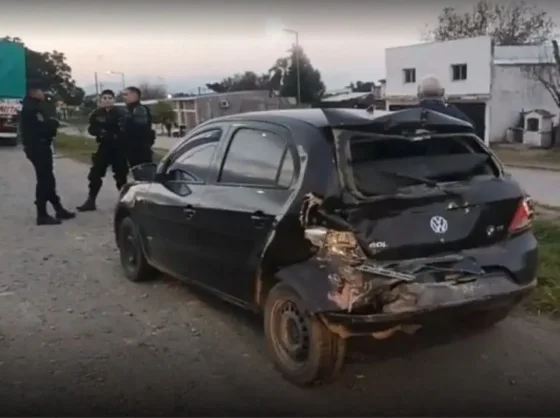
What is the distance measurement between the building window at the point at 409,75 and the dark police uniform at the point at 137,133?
1291 inches

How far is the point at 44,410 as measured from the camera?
3.51 meters

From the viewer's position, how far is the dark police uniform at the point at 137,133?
28.0ft

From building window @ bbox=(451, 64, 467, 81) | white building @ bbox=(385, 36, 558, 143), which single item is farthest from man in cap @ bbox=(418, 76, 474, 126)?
building window @ bbox=(451, 64, 467, 81)

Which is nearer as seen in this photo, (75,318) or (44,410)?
(44,410)

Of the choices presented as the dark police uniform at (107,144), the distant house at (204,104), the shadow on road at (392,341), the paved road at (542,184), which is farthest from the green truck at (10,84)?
the shadow on road at (392,341)

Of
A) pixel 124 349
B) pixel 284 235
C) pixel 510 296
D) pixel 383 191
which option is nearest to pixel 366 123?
pixel 383 191

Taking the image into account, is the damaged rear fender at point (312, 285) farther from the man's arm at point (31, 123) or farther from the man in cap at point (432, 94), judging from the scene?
the man's arm at point (31, 123)

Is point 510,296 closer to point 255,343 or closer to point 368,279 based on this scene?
point 368,279

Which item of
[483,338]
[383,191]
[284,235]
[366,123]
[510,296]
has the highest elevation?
[366,123]

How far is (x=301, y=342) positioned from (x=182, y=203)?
1653 millimetres

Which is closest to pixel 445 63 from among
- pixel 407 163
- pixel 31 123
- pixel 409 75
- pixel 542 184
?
pixel 409 75

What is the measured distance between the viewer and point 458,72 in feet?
119

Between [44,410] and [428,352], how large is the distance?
233cm

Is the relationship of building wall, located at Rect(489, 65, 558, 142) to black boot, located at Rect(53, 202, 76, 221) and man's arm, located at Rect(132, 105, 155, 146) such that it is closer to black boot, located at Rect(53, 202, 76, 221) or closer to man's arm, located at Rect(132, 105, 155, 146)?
man's arm, located at Rect(132, 105, 155, 146)
